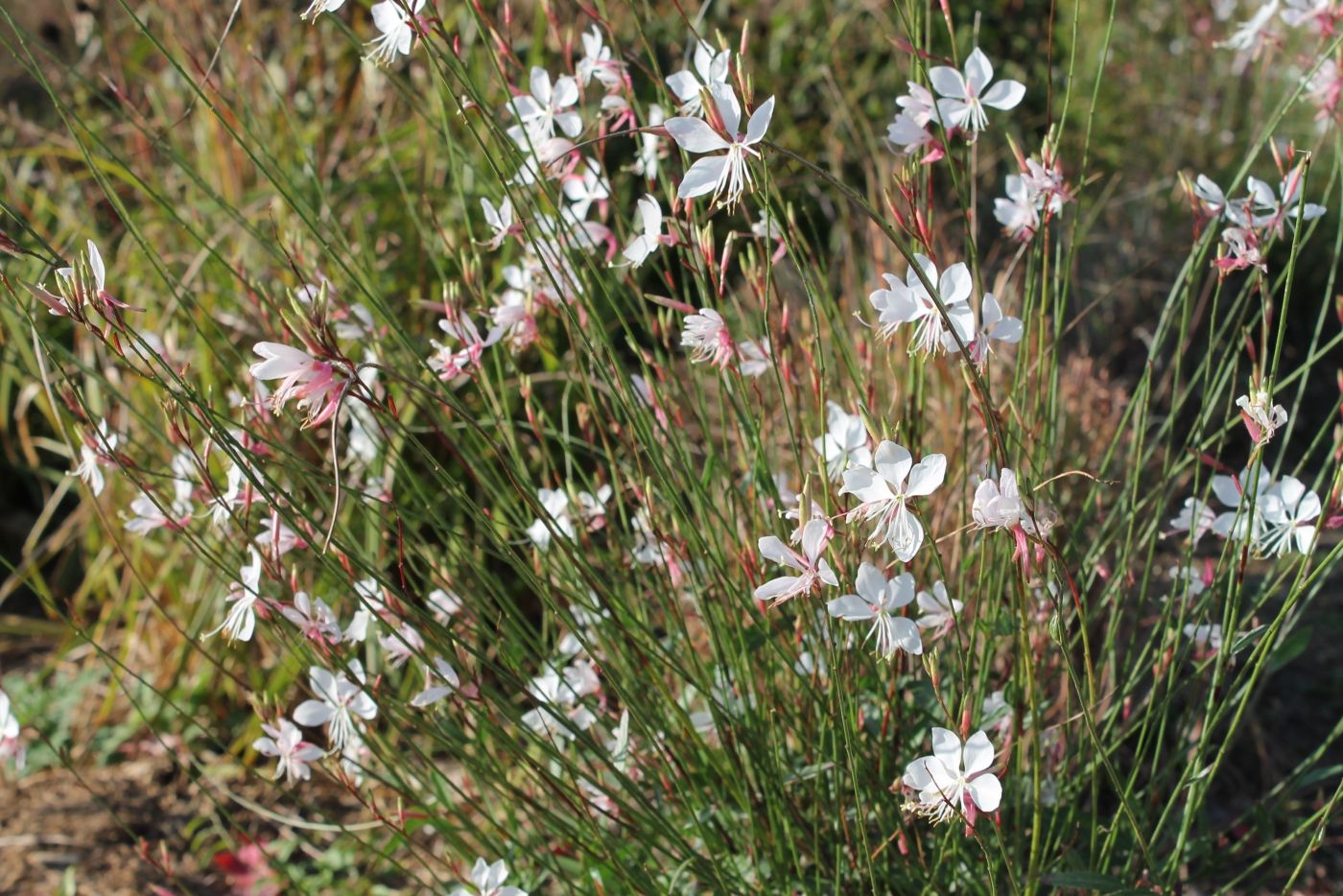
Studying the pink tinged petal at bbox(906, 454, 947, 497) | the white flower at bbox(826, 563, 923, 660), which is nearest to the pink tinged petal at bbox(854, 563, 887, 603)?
the white flower at bbox(826, 563, 923, 660)

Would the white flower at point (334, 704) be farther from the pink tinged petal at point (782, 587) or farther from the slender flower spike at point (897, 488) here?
the slender flower spike at point (897, 488)

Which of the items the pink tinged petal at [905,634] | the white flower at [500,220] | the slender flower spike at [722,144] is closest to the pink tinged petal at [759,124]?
the slender flower spike at [722,144]

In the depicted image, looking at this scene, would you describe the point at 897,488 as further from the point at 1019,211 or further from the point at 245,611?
the point at 245,611

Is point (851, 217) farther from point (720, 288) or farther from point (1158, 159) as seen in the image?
point (720, 288)

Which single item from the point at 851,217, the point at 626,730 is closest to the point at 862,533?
the point at 626,730

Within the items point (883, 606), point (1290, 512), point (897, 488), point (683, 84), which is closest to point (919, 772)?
point (883, 606)

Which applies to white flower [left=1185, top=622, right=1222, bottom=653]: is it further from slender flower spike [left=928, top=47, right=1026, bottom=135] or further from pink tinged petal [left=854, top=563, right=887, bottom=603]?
slender flower spike [left=928, top=47, right=1026, bottom=135]

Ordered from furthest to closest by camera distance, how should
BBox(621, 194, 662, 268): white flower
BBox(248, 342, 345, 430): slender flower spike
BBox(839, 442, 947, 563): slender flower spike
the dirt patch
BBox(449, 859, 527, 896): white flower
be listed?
the dirt patch
BBox(449, 859, 527, 896): white flower
BBox(621, 194, 662, 268): white flower
BBox(839, 442, 947, 563): slender flower spike
BBox(248, 342, 345, 430): slender flower spike
